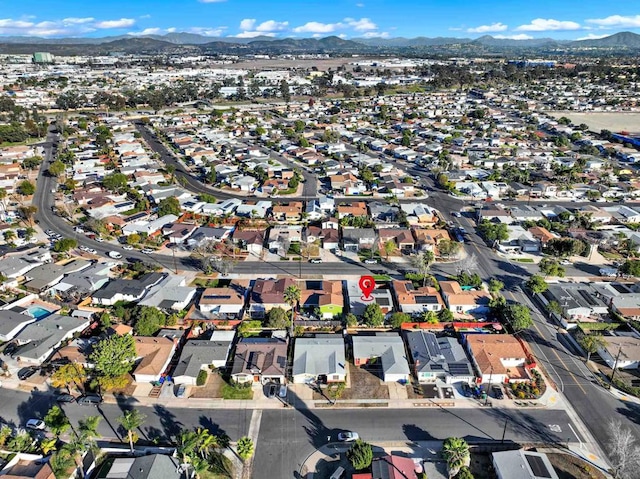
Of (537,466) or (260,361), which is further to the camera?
(260,361)

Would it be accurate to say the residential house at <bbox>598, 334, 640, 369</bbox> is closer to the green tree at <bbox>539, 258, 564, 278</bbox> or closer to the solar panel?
the green tree at <bbox>539, 258, 564, 278</bbox>

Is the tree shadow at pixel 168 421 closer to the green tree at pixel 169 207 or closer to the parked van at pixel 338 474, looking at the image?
the parked van at pixel 338 474

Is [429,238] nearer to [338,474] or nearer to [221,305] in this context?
[221,305]

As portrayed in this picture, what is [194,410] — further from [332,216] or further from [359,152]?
[359,152]

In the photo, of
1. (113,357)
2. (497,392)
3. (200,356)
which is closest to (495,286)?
(497,392)

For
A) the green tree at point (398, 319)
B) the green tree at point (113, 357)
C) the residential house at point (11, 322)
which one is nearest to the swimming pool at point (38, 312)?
the residential house at point (11, 322)
